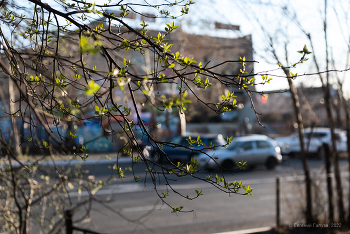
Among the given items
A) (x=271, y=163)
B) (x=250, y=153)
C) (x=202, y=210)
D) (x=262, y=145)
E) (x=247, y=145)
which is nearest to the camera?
(x=202, y=210)

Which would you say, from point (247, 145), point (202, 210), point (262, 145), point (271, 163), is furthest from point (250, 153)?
point (202, 210)

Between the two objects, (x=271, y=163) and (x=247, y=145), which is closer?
(x=247, y=145)

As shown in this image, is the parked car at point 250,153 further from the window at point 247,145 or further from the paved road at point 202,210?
the paved road at point 202,210

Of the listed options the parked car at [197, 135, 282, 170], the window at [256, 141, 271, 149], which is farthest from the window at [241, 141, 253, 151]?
the window at [256, 141, 271, 149]

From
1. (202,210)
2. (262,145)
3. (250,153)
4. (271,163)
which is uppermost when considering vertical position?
(262,145)

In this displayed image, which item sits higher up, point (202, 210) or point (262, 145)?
point (262, 145)

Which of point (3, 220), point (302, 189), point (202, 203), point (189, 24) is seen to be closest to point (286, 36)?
point (302, 189)

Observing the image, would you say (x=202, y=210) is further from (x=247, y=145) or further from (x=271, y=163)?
(x=271, y=163)

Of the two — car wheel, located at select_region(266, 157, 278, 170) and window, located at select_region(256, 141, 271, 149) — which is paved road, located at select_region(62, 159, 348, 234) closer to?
window, located at select_region(256, 141, 271, 149)

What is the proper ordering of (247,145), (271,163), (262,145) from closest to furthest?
(247,145) → (262,145) → (271,163)

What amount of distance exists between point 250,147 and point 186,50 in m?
5.98

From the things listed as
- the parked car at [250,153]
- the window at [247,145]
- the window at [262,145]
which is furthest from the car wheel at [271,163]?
the window at [247,145]

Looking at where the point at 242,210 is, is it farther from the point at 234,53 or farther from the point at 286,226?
the point at 234,53

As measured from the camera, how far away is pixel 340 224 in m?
6.42
